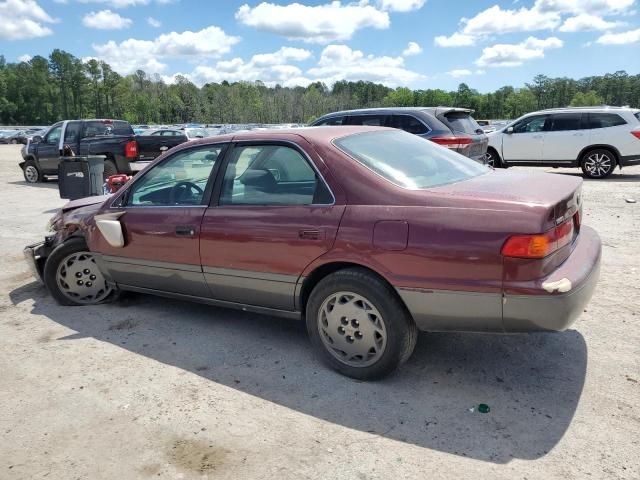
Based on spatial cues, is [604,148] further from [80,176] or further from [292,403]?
[292,403]

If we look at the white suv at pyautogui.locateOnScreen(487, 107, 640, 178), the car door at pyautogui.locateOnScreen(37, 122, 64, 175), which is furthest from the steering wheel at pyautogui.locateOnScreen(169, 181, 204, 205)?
the car door at pyautogui.locateOnScreen(37, 122, 64, 175)

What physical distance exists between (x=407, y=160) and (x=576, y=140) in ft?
36.3

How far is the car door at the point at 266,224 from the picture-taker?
137 inches

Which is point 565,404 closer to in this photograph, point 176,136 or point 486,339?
point 486,339

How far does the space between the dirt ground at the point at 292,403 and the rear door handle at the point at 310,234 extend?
937mm

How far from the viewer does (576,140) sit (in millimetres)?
13031

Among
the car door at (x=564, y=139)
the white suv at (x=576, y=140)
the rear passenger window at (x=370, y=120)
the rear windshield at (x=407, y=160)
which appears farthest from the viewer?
the car door at (x=564, y=139)

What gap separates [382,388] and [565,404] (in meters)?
1.07

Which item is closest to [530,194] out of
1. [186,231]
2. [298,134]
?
[298,134]

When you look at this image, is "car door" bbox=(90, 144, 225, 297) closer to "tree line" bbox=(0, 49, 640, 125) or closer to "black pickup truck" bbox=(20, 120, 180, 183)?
"black pickup truck" bbox=(20, 120, 180, 183)

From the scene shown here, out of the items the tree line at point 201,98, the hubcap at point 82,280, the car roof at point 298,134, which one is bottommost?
the hubcap at point 82,280

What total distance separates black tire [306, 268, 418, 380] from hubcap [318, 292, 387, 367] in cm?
3

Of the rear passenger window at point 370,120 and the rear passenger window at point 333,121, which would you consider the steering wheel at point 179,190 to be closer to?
the rear passenger window at point 370,120

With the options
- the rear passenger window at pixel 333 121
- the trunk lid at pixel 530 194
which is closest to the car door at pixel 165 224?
the trunk lid at pixel 530 194
